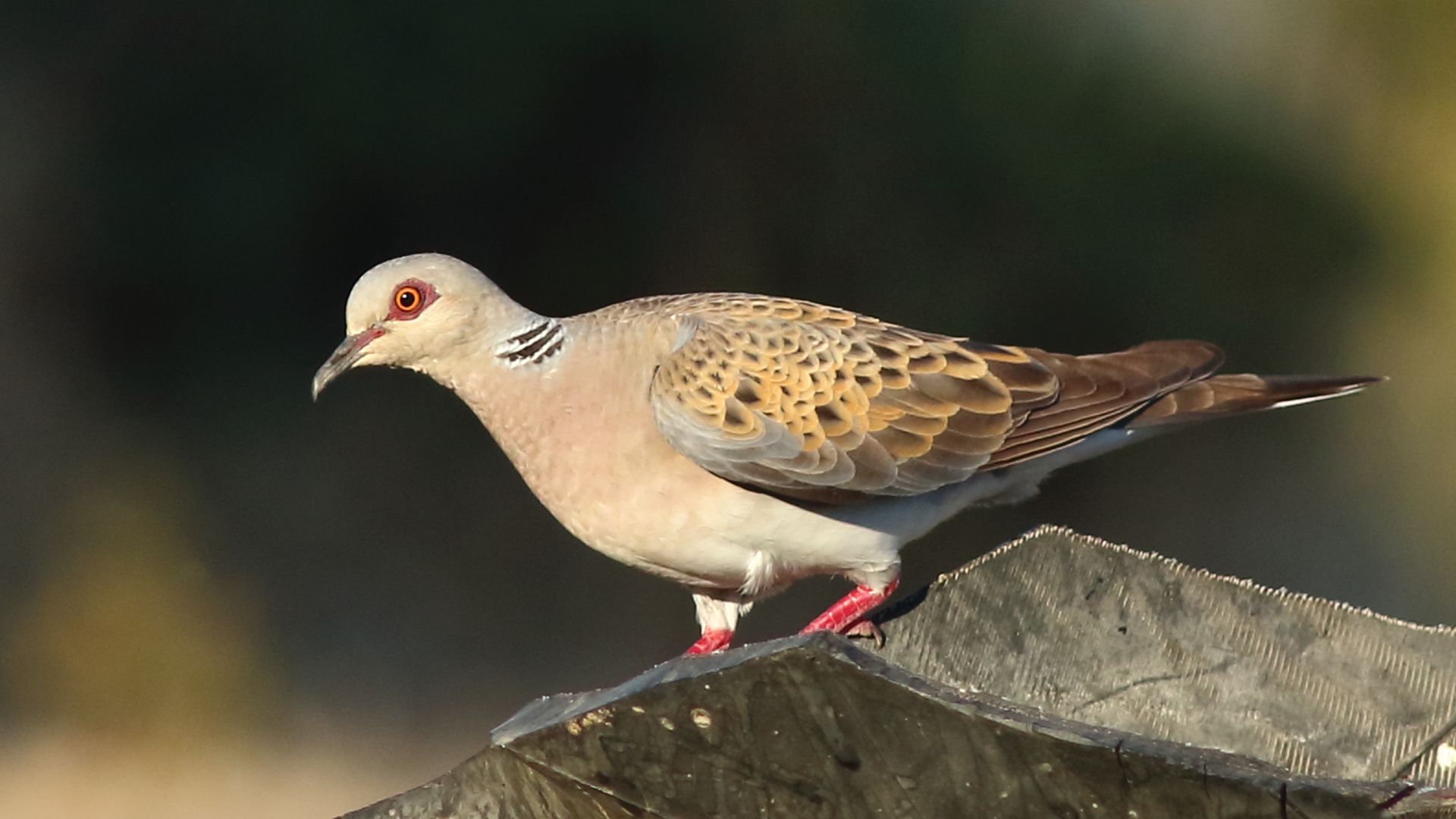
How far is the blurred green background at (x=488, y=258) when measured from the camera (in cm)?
375

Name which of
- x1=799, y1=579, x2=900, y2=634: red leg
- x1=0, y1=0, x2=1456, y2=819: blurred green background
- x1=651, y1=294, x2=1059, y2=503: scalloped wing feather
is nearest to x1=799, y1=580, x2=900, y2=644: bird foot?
x1=799, y1=579, x2=900, y2=634: red leg

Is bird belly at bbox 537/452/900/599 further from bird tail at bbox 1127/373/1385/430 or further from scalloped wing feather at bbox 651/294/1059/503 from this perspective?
bird tail at bbox 1127/373/1385/430

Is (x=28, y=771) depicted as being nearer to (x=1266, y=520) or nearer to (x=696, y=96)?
(x=696, y=96)

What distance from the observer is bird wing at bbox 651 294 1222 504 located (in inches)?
78.4

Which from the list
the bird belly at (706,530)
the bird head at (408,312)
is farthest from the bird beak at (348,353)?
the bird belly at (706,530)

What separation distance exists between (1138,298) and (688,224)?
1.17 meters

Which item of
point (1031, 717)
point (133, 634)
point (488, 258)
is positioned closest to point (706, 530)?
point (1031, 717)

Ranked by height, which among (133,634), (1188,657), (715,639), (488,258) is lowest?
(133,634)

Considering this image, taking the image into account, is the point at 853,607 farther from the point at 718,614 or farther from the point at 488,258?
the point at 488,258

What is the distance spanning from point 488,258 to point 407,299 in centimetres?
193

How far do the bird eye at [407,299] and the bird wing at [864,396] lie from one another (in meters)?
0.32

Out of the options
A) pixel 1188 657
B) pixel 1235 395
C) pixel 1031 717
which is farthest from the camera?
pixel 1235 395

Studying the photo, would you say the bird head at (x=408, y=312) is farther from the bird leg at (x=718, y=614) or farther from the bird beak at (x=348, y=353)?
the bird leg at (x=718, y=614)

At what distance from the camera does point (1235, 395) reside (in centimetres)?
217
